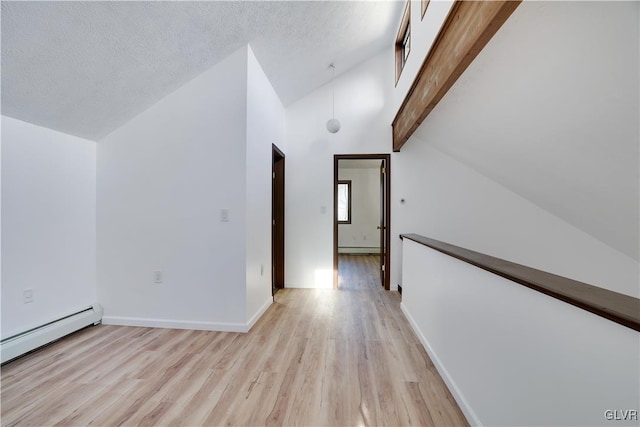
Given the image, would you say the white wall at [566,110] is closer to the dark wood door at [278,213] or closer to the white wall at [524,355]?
the white wall at [524,355]

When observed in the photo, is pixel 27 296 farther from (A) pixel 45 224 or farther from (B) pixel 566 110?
(B) pixel 566 110

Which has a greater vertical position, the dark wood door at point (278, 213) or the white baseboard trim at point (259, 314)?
the dark wood door at point (278, 213)

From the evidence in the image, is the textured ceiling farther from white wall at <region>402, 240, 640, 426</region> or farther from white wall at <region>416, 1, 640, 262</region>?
white wall at <region>402, 240, 640, 426</region>

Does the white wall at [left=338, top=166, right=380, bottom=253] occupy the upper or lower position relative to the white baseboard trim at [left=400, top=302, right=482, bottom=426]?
upper

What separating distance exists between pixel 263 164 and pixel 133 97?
4.21ft

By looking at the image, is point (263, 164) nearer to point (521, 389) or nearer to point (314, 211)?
point (314, 211)

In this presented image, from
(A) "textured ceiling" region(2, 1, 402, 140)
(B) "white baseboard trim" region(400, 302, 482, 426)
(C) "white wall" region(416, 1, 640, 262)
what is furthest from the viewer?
(A) "textured ceiling" region(2, 1, 402, 140)

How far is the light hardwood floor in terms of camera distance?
1374mm

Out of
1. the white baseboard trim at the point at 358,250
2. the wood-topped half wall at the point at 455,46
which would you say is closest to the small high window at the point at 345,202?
the white baseboard trim at the point at 358,250

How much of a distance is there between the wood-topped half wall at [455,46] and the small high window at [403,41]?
108cm

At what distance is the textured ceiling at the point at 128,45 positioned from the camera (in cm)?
157

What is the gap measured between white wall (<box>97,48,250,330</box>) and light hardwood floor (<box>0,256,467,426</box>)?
0.86 feet

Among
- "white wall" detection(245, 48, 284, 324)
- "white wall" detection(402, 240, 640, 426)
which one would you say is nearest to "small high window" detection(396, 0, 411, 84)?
"white wall" detection(245, 48, 284, 324)

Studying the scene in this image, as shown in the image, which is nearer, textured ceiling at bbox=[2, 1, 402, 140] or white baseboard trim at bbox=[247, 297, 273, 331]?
textured ceiling at bbox=[2, 1, 402, 140]
